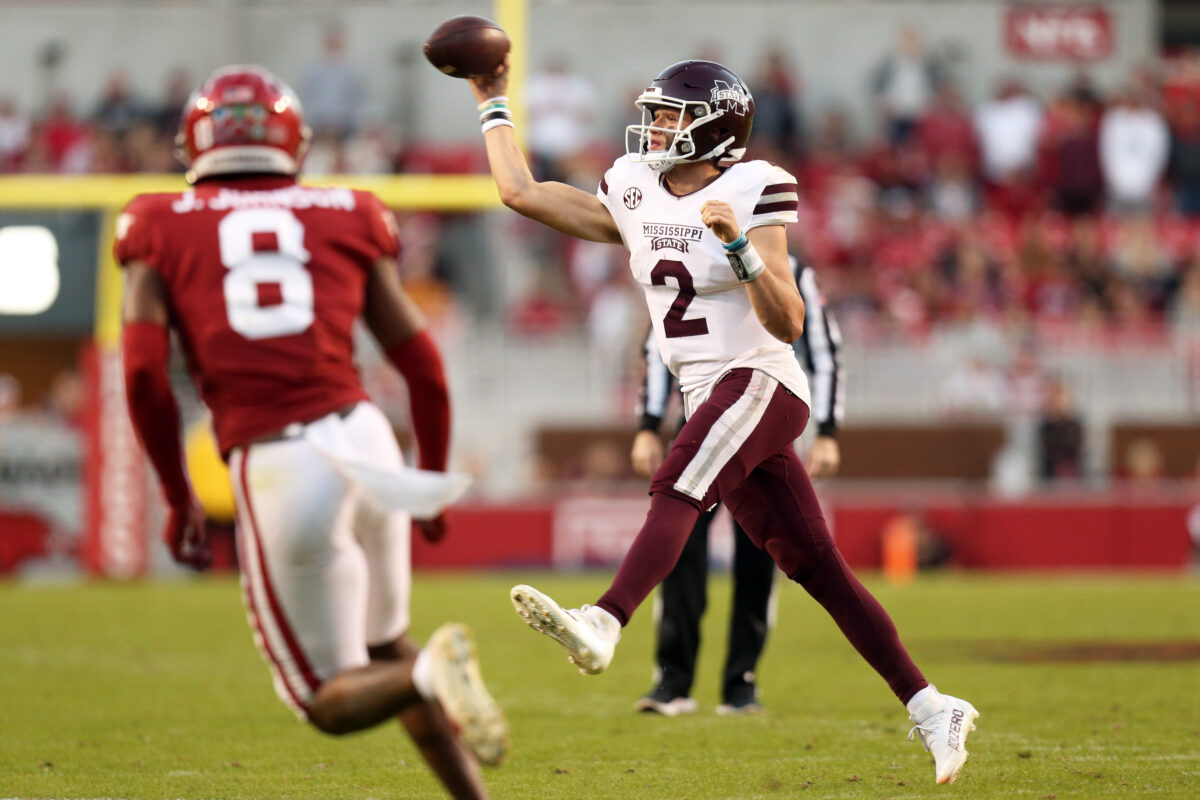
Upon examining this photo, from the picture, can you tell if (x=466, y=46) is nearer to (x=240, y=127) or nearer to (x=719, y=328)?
(x=719, y=328)

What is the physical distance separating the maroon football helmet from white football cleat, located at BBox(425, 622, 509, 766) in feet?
5.44

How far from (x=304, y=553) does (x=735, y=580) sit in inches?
111

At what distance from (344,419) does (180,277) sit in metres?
0.42

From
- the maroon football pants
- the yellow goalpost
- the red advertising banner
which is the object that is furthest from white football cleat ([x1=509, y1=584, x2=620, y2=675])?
the red advertising banner

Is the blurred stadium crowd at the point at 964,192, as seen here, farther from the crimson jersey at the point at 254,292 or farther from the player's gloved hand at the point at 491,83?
the crimson jersey at the point at 254,292

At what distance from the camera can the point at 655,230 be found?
14.4ft

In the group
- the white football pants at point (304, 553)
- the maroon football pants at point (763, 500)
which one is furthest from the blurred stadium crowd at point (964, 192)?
the white football pants at point (304, 553)

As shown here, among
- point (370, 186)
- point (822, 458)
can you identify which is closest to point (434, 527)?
point (822, 458)

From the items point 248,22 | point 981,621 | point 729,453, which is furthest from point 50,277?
point 729,453

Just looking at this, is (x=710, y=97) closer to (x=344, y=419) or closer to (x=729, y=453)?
(x=729, y=453)

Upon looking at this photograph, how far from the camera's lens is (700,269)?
4.32 m

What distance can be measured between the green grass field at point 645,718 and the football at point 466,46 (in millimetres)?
1822

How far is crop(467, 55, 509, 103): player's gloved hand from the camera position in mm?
4461

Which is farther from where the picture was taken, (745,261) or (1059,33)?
(1059,33)
